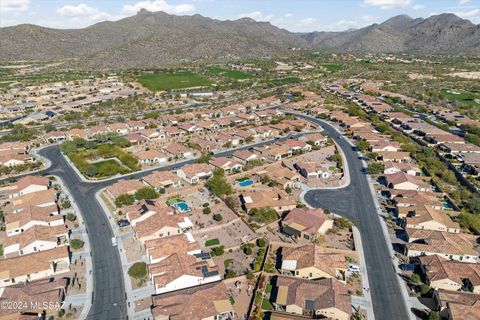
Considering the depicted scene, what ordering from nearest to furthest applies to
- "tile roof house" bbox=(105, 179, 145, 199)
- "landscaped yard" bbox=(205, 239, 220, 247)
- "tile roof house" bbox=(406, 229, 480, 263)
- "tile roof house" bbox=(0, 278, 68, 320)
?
"tile roof house" bbox=(0, 278, 68, 320)
"tile roof house" bbox=(406, 229, 480, 263)
"landscaped yard" bbox=(205, 239, 220, 247)
"tile roof house" bbox=(105, 179, 145, 199)

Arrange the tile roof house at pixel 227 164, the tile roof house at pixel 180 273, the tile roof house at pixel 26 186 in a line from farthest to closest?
1. the tile roof house at pixel 227 164
2. the tile roof house at pixel 26 186
3. the tile roof house at pixel 180 273

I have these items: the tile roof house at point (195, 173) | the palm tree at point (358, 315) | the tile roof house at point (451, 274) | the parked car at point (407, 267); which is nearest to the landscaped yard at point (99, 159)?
the tile roof house at point (195, 173)

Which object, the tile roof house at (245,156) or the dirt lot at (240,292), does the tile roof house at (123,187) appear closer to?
the tile roof house at (245,156)

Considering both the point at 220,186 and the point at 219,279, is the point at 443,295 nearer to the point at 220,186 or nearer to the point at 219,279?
the point at 219,279

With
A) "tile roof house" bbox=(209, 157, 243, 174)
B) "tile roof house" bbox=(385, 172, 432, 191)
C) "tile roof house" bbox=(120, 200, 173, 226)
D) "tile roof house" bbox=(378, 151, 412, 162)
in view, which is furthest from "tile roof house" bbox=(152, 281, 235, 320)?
"tile roof house" bbox=(378, 151, 412, 162)

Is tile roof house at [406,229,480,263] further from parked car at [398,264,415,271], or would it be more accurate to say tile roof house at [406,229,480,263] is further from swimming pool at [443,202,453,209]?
swimming pool at [443,202,453,209]

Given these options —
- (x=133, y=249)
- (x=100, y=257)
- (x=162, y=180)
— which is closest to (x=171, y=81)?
(x=162, y=180)
